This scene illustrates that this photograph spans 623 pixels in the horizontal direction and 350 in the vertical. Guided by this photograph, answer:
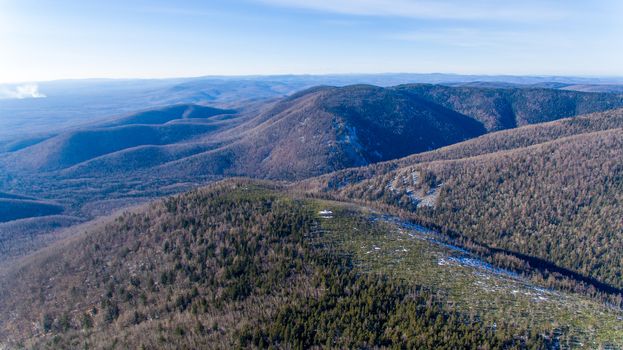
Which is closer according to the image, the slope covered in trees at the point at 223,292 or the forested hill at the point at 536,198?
the slope covered in trees at the point at 223,292

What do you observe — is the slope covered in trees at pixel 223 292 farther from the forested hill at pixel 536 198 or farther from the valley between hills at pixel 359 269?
the forested hill at pixel 536 198

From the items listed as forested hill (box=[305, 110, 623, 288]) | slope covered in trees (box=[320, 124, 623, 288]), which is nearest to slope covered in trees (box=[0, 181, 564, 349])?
forested hill (box=[305, 110, 623, 288])

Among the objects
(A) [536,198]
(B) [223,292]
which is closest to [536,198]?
(A) [536,198]

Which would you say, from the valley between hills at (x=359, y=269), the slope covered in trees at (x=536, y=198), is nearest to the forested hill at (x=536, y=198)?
the slope covered in trees at (x=536, y=198)

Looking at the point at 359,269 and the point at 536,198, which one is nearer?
the point at 359,269

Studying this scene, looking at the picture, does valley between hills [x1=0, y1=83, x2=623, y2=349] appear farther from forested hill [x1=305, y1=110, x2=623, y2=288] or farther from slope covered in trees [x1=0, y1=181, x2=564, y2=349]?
forested hill [x1=305, y1=110, x2=623, y2=288]

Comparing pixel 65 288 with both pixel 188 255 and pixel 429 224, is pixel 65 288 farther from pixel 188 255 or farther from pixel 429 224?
pixel 429 224

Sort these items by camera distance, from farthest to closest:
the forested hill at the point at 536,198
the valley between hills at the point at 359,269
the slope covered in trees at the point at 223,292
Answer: the forested hill at the point at 536,198 < the valley between hills at the point at 359,269 < the slope covered in trees at the point at 223,292

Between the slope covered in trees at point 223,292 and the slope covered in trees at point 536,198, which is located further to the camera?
the slope covered in trees at point 536,198

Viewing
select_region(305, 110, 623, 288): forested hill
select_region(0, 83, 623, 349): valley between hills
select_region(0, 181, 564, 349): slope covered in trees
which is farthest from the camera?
select_region(305, 110, 623, 288): forested hill

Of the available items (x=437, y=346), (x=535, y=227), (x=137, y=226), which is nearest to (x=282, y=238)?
(x=437, y=346)

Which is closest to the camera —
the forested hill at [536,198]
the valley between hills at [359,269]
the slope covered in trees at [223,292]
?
the slope covered in trees at [223,292]

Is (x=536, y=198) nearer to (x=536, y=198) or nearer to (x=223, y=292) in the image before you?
(x=536, y=198)

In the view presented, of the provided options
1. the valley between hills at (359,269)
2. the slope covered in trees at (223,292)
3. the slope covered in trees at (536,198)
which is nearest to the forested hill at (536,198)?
the slope covered in trees at (536,198)
